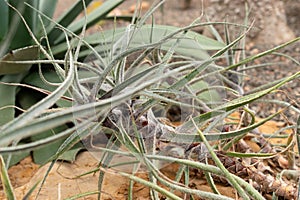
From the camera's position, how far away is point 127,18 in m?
1.73

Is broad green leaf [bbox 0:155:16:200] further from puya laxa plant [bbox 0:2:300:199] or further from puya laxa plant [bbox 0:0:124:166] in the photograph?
puya laxa plant [bbox 0:0:124:166]

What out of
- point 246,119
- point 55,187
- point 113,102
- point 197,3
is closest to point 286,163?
point 246,119

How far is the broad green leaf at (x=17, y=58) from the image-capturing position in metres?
1.22

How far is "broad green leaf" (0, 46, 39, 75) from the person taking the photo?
4.00 ft

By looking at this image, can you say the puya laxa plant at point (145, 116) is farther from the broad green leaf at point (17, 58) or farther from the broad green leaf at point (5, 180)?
the broad green leaf at point (17, 58)

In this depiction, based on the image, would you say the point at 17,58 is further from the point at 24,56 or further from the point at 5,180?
the point at 5,180

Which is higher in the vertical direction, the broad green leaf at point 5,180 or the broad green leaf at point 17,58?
the broad green leaf at point 17,58

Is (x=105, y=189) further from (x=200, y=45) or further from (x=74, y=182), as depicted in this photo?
(x=200, y=45)

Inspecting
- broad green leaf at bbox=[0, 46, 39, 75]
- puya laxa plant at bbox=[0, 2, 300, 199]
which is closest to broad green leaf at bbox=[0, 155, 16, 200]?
puya laxa plant at bbox=[0, 2, 300, 199]

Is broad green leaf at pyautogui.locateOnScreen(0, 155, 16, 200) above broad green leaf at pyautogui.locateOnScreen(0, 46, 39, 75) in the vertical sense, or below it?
below

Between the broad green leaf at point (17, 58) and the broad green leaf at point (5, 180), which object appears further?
the broad green leaf at point (17, 58)

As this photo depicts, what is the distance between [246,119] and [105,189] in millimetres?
386

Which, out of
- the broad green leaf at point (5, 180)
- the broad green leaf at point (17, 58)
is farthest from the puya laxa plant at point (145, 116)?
the broad green leaf at point (17, 58)

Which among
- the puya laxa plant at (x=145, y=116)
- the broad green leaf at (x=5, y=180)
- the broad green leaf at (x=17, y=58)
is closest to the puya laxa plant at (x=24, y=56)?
the broad green leaf at (x=17, y=58)
